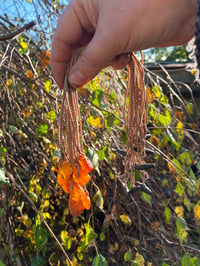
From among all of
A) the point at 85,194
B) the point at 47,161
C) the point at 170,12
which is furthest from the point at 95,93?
the point at 47,161

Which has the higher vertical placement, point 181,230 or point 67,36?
point 67,36

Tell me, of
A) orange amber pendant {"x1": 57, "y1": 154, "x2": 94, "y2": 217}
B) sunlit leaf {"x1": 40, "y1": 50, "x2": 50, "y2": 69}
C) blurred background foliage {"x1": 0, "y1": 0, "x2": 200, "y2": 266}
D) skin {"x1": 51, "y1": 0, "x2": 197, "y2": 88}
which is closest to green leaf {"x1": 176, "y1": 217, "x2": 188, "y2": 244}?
blurred background foliage {"x1": 0, "y1": 0, "x2": 200, "y2": 266}

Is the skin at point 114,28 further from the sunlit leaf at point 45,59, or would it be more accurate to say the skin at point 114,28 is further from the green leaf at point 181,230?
the sunlit leaf at point 45,59

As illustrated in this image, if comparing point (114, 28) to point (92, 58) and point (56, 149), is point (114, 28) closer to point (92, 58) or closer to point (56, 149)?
point (92, 58)

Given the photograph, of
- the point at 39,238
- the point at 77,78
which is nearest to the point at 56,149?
the point at 39,238

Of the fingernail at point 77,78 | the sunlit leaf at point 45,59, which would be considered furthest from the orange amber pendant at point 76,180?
the sunlit leaf at point 45,59

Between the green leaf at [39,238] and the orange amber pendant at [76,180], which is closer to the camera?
the orange amber pendant at [76,180]

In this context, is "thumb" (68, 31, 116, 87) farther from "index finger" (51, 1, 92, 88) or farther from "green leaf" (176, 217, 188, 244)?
"green leaf" (176, 217, 188, 244)

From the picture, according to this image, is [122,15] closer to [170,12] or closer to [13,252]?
[170,12]
